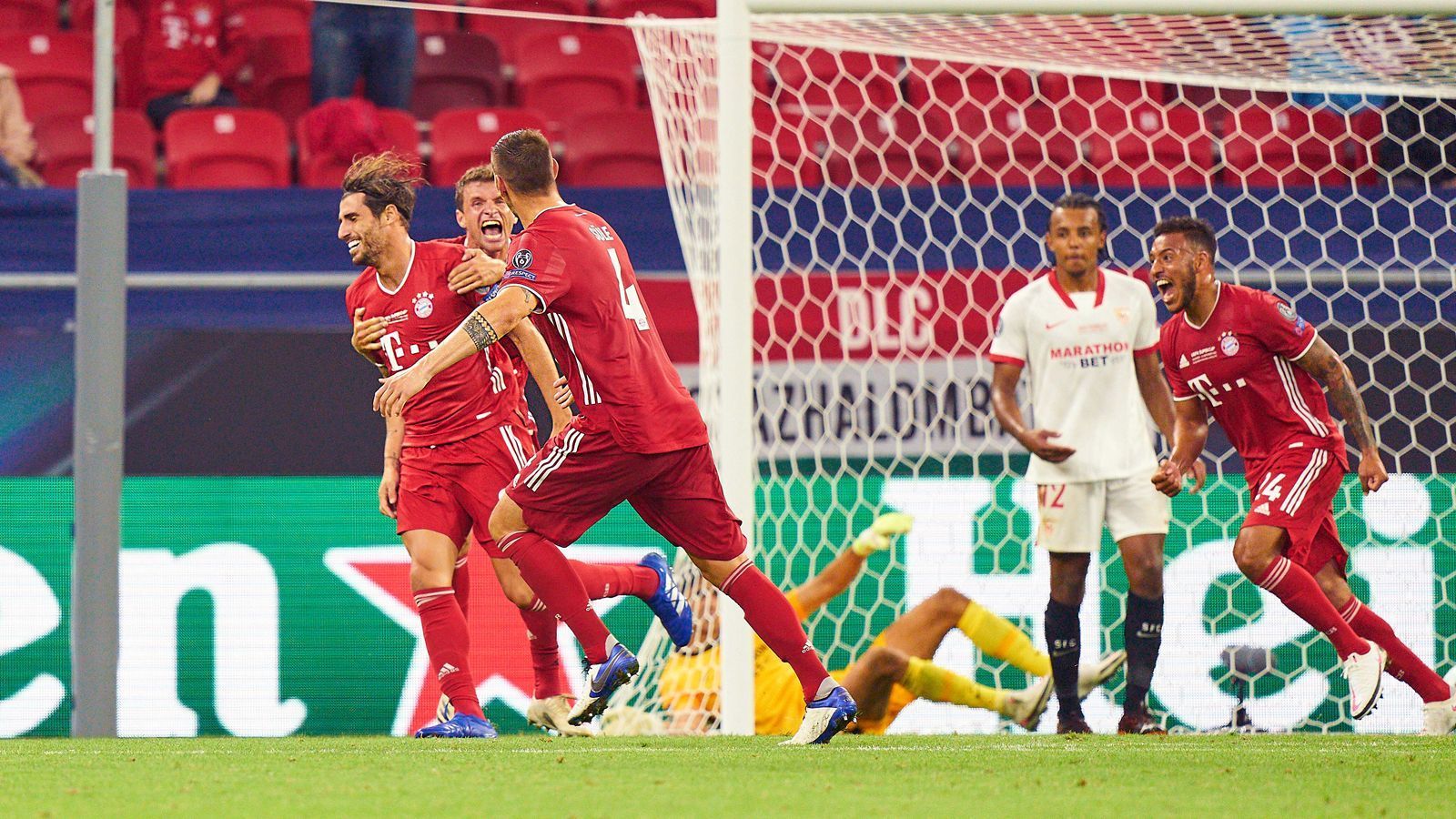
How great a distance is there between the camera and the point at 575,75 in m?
10.1

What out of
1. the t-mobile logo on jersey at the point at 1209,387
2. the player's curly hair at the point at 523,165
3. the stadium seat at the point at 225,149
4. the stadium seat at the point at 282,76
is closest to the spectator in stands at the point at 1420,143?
the t-mobile logo on jersey at the point at 1209,387

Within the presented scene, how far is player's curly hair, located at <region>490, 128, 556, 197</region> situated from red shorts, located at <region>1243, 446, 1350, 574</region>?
2694 mm

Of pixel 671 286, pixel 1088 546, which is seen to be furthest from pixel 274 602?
pixel 1088 546

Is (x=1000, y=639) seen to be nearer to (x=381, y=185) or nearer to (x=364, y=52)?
(x=381, y=185)

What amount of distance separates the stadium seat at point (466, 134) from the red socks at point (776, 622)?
435 centimetres

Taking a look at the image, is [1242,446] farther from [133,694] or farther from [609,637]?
[133,694]

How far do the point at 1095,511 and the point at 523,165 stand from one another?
8.26 ft

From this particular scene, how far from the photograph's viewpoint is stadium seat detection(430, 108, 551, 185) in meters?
8.87

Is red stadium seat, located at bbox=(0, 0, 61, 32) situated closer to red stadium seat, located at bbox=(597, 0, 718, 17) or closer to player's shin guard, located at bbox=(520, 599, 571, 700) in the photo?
red stadium seat, located at bbox=(597, 0, 718, 17)

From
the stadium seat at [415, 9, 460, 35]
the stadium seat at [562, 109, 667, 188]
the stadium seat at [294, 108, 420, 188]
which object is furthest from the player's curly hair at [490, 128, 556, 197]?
the stadium seat at [415, 9, 460, 35]

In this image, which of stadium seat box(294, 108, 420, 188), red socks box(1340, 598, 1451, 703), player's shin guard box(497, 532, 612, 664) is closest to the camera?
player's shin guard box(497, 532, 612, 664)

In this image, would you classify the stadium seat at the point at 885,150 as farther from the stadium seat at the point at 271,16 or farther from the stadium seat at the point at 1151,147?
the stadium seat at the point at 271,16

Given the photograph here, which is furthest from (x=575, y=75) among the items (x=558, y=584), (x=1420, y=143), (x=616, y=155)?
(x=558, y=584)

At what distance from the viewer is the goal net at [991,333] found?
6.81 meters
